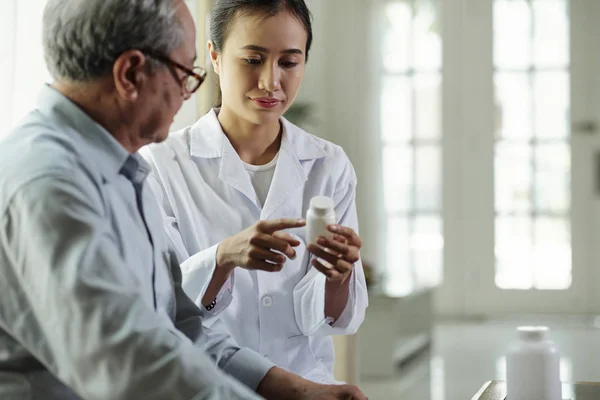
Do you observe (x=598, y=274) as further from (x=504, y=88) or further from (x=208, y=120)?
(x=208, y=120)

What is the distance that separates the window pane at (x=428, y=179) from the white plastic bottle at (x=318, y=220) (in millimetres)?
5393

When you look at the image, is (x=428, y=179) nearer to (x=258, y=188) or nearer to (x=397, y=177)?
(x=397, y=177)

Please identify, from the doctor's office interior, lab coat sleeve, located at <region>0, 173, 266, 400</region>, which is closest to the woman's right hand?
lab coat sleeve, located at <region>0, 173, 266, 400</region>

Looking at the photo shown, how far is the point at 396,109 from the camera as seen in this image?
681cm

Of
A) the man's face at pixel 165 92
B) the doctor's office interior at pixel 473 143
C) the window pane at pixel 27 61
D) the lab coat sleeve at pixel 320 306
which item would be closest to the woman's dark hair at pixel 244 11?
the lab coat sleeve at pixel 320 306

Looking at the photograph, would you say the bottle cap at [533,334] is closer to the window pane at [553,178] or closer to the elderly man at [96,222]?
the elderly man at [96,222]

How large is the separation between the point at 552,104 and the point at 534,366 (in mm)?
5444

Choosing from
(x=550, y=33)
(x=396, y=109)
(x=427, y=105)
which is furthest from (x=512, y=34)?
(x=396, y=109)

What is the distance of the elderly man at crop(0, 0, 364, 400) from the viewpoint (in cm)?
87

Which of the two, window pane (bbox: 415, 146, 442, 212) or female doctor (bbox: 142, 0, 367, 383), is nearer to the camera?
female doctor (bbox: 142, 0, 367, 383)

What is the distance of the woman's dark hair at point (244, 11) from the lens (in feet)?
5.61

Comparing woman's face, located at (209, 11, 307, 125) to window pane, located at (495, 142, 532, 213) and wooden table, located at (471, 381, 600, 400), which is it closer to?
wooden table, located at (471, 381, 600, 400)

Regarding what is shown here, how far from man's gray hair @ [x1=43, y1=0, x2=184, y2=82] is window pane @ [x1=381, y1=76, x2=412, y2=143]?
5.79m

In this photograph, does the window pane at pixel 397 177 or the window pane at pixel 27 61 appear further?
the window pane at pixel 397 177
